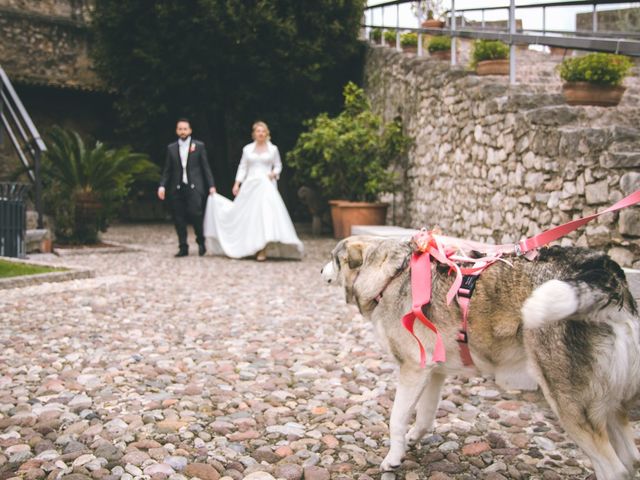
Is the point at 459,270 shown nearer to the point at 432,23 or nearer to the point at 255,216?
the point at 255,216

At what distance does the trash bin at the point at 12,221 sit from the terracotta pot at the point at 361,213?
625 centimetres

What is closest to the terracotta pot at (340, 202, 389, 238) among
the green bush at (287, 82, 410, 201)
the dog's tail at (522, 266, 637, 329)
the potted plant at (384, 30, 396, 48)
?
the green bush at (287, 82, 410, 201)

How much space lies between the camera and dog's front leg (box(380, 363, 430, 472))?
2.65 metres

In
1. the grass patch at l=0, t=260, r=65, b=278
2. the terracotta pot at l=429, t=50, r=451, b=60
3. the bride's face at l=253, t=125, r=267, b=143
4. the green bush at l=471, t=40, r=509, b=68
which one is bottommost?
the grass patch at l=0, t=260, r=65, b=278

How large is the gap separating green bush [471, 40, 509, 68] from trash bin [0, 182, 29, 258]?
7.54m

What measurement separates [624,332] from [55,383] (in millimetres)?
3336

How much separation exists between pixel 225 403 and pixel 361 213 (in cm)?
946

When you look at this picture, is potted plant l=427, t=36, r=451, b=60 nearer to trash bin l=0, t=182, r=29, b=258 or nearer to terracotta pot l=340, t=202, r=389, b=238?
terracotta pot l=340, t=202, r=389, b=238

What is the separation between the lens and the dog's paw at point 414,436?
309 cm

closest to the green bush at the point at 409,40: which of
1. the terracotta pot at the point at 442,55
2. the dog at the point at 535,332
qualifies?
the terracotta pot at the point at 442,55

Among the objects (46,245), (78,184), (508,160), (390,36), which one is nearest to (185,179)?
(78,184)

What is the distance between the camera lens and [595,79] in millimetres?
6664

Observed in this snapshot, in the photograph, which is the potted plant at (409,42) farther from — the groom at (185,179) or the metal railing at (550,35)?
the groom at (185,179)

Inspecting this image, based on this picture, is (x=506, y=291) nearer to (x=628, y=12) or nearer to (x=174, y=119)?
(x=628, y=12)
